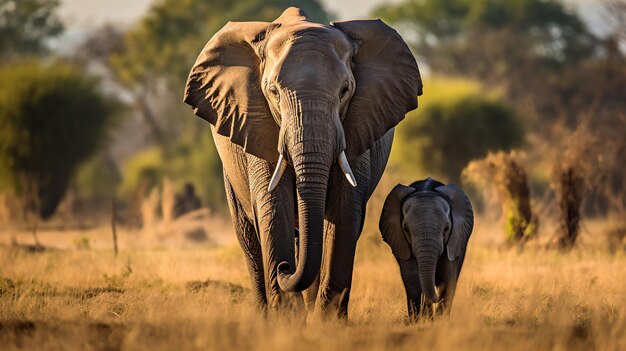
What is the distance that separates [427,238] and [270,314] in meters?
1.71

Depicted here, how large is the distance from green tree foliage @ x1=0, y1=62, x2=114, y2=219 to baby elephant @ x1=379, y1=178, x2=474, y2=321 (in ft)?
56.7

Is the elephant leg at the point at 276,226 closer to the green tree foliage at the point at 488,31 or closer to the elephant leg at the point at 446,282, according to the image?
the elephant leg at the point at 446,282

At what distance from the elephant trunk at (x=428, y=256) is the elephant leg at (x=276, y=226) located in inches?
50.4

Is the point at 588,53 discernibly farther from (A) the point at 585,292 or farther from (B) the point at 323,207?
(B) the point at 323,207

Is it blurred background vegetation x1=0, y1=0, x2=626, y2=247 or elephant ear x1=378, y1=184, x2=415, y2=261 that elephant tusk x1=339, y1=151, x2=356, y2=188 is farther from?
blurred background vegetation x1=0, y1=0, x2=626, y2=247

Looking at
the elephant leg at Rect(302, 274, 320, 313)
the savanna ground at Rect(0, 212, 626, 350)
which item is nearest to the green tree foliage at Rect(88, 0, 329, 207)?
the savanna ground at Rect(0, 212, 626, 350)

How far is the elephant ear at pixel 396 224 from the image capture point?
1169cm

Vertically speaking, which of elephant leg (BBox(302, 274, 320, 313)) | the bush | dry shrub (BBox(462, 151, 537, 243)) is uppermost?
elephant leg (BBox(302, 274, 320, 313))

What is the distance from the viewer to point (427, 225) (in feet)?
37.6

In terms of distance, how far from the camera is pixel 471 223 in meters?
12.2

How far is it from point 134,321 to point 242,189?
1936 millimetres

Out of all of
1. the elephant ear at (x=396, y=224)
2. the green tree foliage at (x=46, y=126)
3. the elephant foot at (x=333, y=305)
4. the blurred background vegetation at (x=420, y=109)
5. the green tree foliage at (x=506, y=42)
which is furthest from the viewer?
the green tree foliage at (x=506, y=42)

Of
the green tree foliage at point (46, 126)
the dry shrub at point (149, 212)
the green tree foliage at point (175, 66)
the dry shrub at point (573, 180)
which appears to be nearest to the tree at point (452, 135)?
the green tree foliage at point (46, 126)

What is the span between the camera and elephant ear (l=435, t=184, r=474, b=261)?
1168cm
